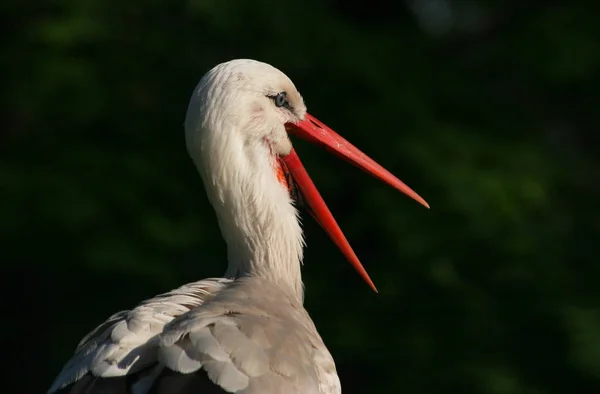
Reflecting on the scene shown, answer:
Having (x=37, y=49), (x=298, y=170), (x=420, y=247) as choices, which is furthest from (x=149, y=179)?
(x=298, y=170)

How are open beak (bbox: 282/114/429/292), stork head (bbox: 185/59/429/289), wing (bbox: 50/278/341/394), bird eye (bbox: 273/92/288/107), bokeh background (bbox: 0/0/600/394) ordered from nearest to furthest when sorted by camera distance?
wing (bbox: 50/278/341/394) → stork head (bbox: 185/59/429/289) → bird eye (bbox: 273/92/288/107) → open beak (bbox: 282/114/429/292) → bokeh background (bbox: 0/0/600/394)

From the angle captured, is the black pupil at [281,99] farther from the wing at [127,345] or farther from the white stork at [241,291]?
the wing at [127,345]

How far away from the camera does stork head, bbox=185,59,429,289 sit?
3279mm

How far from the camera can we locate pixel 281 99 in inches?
137

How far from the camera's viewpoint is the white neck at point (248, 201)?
3.29 m

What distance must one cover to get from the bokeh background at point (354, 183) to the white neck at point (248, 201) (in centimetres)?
176

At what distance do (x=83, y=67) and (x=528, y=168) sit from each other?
74.9 inches

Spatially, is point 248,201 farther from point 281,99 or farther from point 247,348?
point 247,348

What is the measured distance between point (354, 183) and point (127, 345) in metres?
2.79

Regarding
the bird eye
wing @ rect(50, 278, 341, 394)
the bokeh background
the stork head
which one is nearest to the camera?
wing @ rect(50, 278, 341, 394)

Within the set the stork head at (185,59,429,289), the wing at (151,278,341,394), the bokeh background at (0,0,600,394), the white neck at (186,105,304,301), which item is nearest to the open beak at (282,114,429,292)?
the stork head at (185,59,429,289)

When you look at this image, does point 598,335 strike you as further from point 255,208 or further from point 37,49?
point 37,49

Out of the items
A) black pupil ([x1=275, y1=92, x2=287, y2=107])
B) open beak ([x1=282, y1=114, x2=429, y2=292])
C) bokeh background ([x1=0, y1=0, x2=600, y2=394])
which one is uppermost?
black pupil ([x1=275, y1=92, x2=287, y2=107])

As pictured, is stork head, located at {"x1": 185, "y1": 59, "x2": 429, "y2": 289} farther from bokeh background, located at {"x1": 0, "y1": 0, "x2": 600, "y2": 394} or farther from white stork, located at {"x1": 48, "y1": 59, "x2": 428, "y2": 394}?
bokeh background, located at {"x1": 0, "y1": 0, "x2": 600, "y2": 394}
